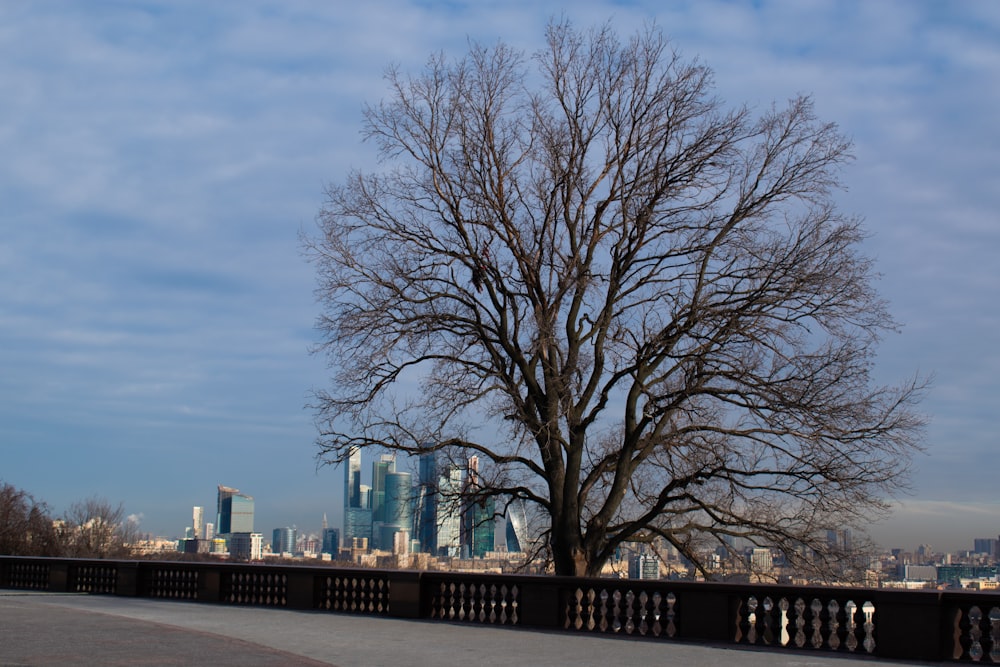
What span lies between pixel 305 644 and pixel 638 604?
494 centimetres

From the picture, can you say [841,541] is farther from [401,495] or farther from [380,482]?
[380,482]

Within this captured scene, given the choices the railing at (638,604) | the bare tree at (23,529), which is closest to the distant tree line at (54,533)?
the bare tree at (23,529)

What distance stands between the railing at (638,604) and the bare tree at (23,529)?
19.7m

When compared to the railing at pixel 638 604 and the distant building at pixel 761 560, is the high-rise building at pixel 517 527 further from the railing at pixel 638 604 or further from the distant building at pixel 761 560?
the railing at pixel 638 604

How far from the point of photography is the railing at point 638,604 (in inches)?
496

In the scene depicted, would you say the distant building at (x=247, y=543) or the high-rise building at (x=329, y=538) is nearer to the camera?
the distant building at (x=247, y=543)

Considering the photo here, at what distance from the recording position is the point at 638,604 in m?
15.1

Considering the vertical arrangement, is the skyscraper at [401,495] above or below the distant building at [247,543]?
above

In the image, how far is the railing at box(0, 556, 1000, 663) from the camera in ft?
41.3

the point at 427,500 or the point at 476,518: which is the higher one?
the point at 427,500

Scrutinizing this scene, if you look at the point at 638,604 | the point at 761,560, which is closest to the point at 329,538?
the point at 761,560

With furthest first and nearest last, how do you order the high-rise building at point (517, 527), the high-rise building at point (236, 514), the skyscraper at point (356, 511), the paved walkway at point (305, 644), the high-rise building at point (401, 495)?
the high-rise building at point (236, 514) < the skyscraper at point (356, 511) < the high-rise building at point (517, 527) < the high-rise building at point (401, 495) < the paved walkway at point (305, 644)

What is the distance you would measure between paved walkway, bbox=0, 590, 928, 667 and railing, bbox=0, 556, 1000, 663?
22.5 inches

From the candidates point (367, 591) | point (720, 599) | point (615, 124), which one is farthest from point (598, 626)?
point (615, 124)
